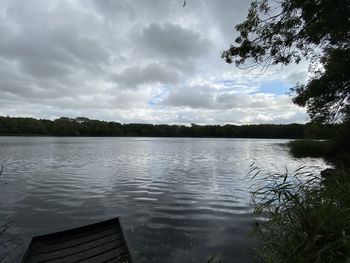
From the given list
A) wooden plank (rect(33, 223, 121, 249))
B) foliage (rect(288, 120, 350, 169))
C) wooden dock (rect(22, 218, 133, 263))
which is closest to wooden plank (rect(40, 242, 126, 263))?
wooden dock (rect(22, 218, 133, 263))

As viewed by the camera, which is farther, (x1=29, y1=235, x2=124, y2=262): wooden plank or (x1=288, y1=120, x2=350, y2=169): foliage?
(x1=288, y1=120, x2=350, y2=169): foliage

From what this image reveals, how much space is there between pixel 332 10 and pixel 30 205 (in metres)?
14.1

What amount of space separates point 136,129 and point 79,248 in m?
179

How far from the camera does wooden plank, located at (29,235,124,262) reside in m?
6.39

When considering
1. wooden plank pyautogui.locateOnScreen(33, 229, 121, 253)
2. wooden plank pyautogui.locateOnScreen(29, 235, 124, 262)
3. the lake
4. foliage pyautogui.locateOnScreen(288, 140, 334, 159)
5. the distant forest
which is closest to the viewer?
wooden plank pyautogui.locateOnScreen(29, 235, 124, 262)

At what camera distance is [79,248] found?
689cm

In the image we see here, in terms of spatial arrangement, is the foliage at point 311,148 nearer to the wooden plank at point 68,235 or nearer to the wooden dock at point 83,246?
the wooden plank at point 68,235

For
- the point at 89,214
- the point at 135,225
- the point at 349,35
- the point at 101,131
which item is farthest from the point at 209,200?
the point at 101,131

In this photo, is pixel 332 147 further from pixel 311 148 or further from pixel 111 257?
pixel 111 257

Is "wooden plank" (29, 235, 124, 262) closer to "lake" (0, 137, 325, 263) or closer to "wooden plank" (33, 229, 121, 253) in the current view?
"wooden plank" (33, 229, 121, 253)

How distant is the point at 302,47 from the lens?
962 cm

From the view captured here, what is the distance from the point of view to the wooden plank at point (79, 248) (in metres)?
6.39

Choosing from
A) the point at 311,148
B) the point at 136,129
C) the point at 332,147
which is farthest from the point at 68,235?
the point at 136,129

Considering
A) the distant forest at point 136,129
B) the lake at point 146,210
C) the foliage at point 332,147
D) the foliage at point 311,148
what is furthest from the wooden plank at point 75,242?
the distant forest at point 136,129
